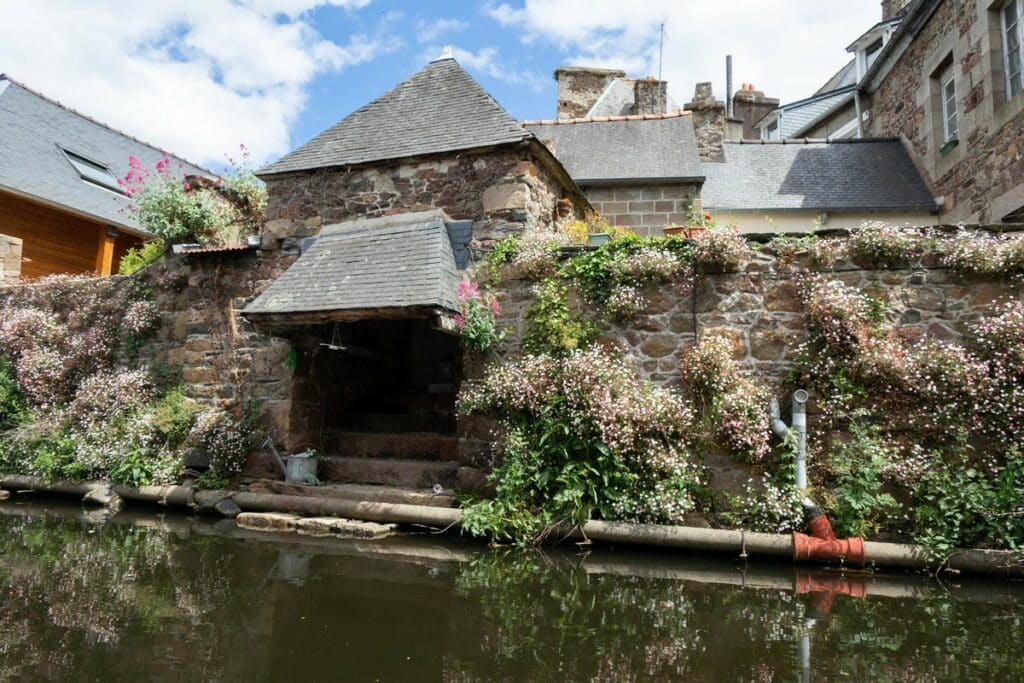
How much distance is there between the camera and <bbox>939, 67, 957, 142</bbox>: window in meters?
10.6

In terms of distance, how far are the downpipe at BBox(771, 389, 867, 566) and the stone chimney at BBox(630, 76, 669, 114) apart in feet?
38.5

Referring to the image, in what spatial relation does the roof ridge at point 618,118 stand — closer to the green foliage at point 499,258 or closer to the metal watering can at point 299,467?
the green foliage at point 499,258

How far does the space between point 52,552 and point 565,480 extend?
12.9 feet

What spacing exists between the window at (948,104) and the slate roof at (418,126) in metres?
8.19

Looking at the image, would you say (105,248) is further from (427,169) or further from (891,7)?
(891,7)

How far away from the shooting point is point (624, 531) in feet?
16.9

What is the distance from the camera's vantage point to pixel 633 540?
5.14 metres

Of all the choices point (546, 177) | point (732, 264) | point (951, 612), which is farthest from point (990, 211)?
point (951, 612)

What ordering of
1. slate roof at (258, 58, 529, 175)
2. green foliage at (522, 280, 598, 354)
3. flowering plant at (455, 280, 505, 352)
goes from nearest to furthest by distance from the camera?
green foliage at (522, 280, 598, 354)
flowering plant at (455, 280, 505, 352)
slate roof at (258, 58, 529, 175)

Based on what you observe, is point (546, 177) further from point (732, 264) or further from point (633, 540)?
Result: point (633, 540)

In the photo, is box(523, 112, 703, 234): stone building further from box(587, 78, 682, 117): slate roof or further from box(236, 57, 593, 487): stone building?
box(587, 78, 682, 117): slate roof

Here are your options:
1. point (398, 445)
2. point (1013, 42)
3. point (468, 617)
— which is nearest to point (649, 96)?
point (1013, 42)

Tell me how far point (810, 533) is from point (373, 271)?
460 cm

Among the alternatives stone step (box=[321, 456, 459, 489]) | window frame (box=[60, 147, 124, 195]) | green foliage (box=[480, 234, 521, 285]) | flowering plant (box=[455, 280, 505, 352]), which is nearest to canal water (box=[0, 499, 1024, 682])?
stone step (box=[321, 456, 459, 489])
